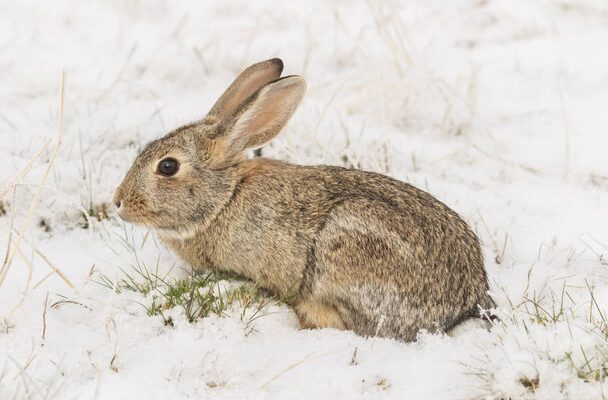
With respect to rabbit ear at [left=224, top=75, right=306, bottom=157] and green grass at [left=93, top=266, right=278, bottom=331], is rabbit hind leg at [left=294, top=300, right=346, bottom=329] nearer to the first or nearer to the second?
green grass at [left=93, top=266, right=278, bottom=331]

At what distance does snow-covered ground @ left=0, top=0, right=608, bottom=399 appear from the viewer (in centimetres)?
416

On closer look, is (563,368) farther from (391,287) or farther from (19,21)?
(19,21)

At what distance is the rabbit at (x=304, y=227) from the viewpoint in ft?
15.6

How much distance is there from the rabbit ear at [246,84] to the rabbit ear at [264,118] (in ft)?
1.05

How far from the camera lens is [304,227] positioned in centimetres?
497

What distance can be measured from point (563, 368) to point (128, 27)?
6.84 meters

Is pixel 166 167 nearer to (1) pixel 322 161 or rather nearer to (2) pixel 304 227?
(2) pixel 304 227

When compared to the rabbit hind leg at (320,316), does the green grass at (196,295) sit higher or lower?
higher

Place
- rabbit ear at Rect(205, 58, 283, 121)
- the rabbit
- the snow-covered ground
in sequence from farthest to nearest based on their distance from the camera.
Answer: rabbit ear at Rect(205, 58, 283, 121)
the rabbit
the snow-covered ground

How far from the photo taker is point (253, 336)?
463 centimetres

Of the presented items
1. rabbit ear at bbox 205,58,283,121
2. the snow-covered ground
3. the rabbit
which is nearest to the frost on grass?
the snow-covered ground

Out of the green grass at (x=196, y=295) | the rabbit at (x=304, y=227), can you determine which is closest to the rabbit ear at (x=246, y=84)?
the rabbit at (x=304, y=227)

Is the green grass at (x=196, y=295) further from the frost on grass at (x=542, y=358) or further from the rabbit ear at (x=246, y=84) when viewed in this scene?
the frost on grass at (x=542, y=358)

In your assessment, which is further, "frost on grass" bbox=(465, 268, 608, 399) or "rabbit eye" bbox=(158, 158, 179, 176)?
"rabbit eye" bbox=(158, 158, 179, 176)
